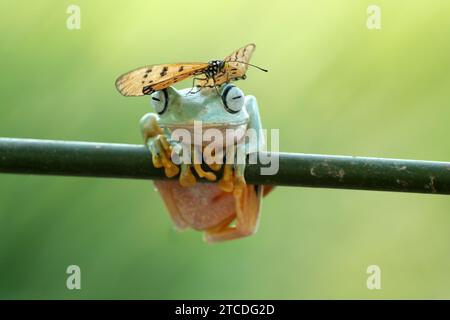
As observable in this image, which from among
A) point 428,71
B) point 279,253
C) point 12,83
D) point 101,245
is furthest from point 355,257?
point 12,83

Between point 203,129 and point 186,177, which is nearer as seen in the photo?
point 186,177

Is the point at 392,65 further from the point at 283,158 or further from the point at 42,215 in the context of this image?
the point at 283,158

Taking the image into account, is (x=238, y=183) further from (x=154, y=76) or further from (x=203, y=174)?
(x=154, y=76)

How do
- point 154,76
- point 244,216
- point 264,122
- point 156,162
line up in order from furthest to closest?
point 264,122 < point 244,216 < point 154,76 < point 156,162

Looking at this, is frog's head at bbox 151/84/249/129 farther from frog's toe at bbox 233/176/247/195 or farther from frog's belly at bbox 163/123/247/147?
frog's toe at bbox 233/176/247/195

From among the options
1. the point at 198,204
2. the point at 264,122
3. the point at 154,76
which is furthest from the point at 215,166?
the point at 264,122

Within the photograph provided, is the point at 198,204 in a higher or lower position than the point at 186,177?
higher
